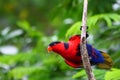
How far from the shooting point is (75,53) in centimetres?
99

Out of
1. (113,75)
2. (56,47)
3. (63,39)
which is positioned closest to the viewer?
(56,47)

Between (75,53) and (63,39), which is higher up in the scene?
(63,39)

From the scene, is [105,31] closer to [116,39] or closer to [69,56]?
[116,39]

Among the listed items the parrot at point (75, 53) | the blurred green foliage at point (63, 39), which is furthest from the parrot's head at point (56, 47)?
the blurred green foliage at point (63, 39)

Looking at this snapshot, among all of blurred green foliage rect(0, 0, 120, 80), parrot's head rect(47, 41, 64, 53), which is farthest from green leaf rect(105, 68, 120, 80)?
parrot's head rect(47, 41, 64, 53)

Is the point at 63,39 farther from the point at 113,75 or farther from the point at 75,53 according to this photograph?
the point at 75,53

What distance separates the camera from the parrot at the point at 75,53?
976 mm

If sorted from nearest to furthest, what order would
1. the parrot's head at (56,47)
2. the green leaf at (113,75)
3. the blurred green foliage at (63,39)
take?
the parrot's head at (56,47) < the green leaf at (113,75) < the blurred green foliage at (63,39)

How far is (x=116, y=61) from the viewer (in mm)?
1620

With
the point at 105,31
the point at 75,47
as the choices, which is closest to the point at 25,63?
the point at 105,31

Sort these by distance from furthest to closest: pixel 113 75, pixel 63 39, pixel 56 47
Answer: pixel 63 39, pixel 113 75, pixel 56 47

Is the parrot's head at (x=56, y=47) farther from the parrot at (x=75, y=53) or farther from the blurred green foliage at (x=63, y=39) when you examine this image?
the blurred green foliage at (x=63, y=39)

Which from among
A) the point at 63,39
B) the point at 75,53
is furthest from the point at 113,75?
the point at 63,39

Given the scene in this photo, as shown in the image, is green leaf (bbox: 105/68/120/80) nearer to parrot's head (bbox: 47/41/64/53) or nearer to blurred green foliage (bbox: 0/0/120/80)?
blurred green foliage (bbox: 0/0/120/80)
